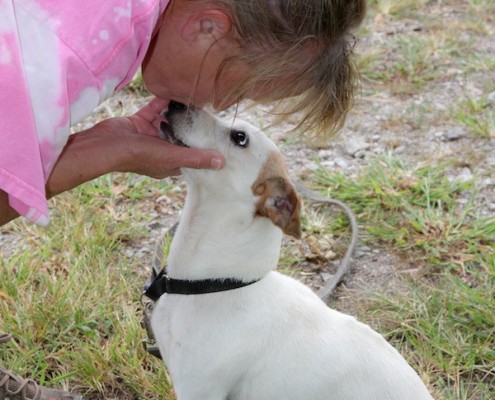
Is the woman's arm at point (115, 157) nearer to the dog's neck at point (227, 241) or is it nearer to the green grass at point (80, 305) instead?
the dog's neck at point (227, 241)

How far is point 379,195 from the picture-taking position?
354 cm

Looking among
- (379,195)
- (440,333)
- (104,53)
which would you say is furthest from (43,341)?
(379,195)

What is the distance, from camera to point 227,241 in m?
2.23

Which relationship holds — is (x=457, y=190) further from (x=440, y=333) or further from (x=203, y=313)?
(x=203, y=313)

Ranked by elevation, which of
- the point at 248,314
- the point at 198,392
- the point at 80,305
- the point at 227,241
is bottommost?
the point at 80,305

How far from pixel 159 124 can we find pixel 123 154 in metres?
0.27

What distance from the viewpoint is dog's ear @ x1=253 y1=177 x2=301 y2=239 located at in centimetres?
208

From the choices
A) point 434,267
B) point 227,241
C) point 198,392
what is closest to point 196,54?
point 227,241

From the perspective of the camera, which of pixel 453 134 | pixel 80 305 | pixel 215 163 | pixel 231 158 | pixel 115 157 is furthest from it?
pixel 453 134

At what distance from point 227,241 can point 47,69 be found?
861 millimetres

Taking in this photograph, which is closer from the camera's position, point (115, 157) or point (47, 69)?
point (47, 69)

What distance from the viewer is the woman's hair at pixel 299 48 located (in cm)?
183

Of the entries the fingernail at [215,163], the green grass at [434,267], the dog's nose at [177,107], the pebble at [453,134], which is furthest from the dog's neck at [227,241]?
the pebble at [453,134]

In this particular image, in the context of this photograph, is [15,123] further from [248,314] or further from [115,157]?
[248,314]
